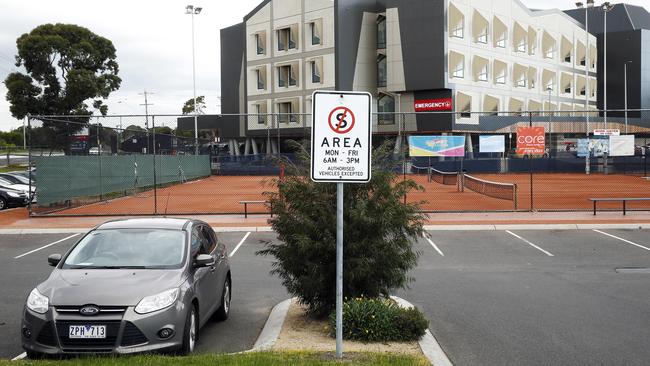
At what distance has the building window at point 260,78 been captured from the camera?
6612cm

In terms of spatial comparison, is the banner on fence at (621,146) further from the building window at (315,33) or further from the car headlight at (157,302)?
the building window at (315,33)

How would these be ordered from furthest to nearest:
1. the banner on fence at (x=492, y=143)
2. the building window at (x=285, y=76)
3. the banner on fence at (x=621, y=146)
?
the building window at (x=285, y=76), the banner on fence at (x=621, y=146), the banner on fence at (x=492, y=143)

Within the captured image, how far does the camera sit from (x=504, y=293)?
10672 mm

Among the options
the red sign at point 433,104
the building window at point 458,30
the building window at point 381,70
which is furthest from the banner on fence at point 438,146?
the building window at point 381,70

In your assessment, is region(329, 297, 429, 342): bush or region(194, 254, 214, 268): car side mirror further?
region(194, 254, 214, 268): car side mirror

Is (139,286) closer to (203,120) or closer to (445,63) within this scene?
(445,63)

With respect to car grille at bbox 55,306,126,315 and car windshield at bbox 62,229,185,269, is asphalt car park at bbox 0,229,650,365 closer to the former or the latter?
car windshield at bbox 62,229,185,269

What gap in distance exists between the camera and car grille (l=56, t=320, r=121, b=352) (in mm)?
6309

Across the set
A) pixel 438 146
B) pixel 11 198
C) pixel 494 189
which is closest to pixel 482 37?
pixel 494 189

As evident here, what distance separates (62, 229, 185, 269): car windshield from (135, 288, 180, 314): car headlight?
2.32 ft

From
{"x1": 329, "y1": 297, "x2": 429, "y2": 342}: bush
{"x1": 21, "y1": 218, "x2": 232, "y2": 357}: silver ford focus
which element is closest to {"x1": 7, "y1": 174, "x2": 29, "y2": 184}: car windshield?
{"x1": 21, "y1": 218, "x2": 232, "y2": 357}: silver ford focus

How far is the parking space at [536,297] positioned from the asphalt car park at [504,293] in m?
0.02

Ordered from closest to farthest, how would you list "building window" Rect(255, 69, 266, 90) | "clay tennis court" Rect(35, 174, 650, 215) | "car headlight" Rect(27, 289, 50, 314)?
"car headlight" Rect(27, 289, 50, 314) < "clay tennis court" Rect(35, 174, 650, 215) < "building window" Rect(255, 69, 266, 90)

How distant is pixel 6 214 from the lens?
23891 mm
